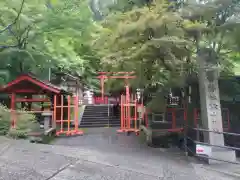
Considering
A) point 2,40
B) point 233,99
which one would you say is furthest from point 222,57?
point 2,40

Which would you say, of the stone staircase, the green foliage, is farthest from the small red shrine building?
the stone staircase

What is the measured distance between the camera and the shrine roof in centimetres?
1146

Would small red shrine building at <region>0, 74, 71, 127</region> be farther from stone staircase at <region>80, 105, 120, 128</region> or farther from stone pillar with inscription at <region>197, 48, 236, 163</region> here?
stone pillar with inscription at <region>197, 48, 236, 163</region>

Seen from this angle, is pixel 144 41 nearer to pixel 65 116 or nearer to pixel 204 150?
pixel 204 150

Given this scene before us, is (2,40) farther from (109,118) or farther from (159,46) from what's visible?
(109,118)

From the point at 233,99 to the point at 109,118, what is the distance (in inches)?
343

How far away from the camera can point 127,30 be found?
22.6ft

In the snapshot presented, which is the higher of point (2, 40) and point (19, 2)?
point (19, 2)

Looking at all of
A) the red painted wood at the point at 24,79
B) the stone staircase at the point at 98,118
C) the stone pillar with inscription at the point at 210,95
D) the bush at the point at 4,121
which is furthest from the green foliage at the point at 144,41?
the stone staircase at the point at 98,118

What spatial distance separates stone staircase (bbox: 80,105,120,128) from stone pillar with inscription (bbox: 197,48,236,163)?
941cm

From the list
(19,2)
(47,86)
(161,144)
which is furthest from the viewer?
(47,86)

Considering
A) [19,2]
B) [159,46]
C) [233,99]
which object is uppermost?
[19,2]

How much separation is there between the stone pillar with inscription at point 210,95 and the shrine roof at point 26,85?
728 centimetres

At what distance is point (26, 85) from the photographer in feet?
39.0
